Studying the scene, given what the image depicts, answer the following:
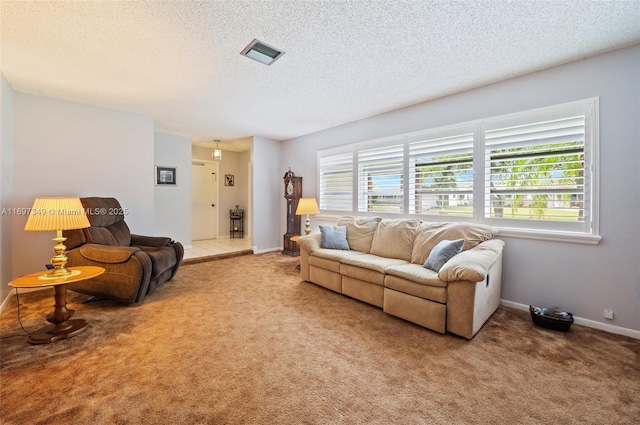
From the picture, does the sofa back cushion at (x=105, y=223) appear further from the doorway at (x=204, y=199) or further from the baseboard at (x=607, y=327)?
the baseboard at (x=607, y=327)

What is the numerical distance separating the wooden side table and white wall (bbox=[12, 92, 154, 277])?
1660 millimetres

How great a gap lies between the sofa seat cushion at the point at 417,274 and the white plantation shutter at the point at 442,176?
1.13m

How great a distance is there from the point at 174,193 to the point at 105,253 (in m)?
3.02

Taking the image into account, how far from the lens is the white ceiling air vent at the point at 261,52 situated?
2.31 m

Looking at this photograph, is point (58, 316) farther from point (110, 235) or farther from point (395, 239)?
point (395, 239)

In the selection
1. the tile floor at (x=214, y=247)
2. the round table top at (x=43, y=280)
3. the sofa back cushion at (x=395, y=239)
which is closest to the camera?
the round table top at (x=43, y=280)

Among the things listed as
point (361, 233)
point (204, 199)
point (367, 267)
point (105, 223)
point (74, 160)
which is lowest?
point (367, 267)

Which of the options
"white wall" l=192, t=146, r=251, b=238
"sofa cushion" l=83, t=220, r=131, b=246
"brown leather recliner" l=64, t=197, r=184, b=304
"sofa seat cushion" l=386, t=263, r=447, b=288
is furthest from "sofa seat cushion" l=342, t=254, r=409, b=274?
"white wall" l=192, t=146, r=251, b=238

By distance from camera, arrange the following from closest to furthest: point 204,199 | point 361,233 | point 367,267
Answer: point 367,267 < point 361,233 < point 204,199

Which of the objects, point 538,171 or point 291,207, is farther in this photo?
point 291,207

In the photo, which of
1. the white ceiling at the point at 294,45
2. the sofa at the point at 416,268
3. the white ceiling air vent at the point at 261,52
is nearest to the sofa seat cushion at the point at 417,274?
the sofa at the point at 416,268

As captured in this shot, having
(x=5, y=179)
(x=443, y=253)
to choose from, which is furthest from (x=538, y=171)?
(x=5, y=179)

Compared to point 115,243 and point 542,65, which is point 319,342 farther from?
point 542,65

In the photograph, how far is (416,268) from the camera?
2.72m
